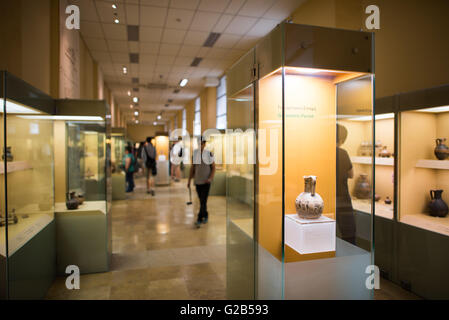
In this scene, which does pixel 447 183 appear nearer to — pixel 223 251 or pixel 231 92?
pixel 231 92

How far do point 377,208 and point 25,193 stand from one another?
408 cm

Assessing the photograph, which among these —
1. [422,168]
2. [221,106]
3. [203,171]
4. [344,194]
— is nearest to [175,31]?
[203,171]

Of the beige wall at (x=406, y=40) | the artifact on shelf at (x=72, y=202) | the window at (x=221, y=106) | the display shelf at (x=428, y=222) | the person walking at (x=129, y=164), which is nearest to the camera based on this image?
the display shelf at (x=428, y=222)

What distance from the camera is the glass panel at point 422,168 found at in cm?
342

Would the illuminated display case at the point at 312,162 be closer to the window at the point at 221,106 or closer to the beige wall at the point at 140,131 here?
the window at the point at 221,106

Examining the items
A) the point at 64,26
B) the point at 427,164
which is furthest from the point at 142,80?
the point at 427,164

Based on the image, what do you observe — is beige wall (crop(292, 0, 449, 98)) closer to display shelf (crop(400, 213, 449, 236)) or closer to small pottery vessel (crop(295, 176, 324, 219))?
display shelf (crop(400, 213, 449, 236))

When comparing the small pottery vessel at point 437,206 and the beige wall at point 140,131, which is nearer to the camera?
the small pottery vessel at point 437,206

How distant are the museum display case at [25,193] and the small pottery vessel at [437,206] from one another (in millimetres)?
4020

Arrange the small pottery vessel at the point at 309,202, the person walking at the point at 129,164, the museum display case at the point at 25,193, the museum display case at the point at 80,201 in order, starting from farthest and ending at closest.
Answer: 1. the person walking at the point at 129,164
2. the museum display case at the point at 80,201
3. the museum display case at the point at 25,193
4. the small pottery vessel at the point at 309,202

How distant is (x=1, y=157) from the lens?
8.79 ft

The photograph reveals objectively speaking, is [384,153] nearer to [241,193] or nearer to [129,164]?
[241,193]

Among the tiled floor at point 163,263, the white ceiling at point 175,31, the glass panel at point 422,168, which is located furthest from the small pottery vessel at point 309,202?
the white ceiling at point 175,31

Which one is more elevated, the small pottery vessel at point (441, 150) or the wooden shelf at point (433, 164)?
the small pottery vessel at point (441, 150)
